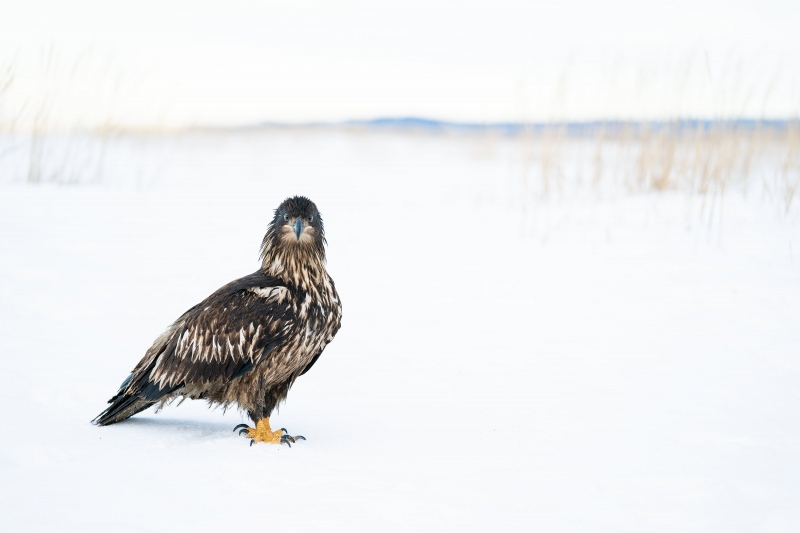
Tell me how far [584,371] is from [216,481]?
11.3ft

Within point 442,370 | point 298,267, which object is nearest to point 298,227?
point 298,267

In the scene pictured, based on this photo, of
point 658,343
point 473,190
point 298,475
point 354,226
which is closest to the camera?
point 298,475

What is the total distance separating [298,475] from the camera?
14.4 feet

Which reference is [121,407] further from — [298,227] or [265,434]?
[298,227]

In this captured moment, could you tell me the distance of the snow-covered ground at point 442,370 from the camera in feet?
13.6

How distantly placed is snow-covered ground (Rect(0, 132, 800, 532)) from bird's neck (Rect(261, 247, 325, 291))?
929mm

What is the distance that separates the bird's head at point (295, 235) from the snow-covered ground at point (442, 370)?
1.06m

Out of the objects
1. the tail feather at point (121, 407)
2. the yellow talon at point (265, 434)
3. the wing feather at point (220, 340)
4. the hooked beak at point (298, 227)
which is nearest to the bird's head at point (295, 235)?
the hooked beak at point (298, 227)

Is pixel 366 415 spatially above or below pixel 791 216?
below

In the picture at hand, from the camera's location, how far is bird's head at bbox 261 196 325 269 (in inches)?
195

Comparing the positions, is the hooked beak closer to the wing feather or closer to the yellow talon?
the wing feather

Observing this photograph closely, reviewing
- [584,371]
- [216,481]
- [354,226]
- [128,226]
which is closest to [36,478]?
[216,481]

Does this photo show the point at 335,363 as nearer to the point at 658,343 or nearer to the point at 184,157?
the point at 658,343

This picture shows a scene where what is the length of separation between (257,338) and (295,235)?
2.07 feet
